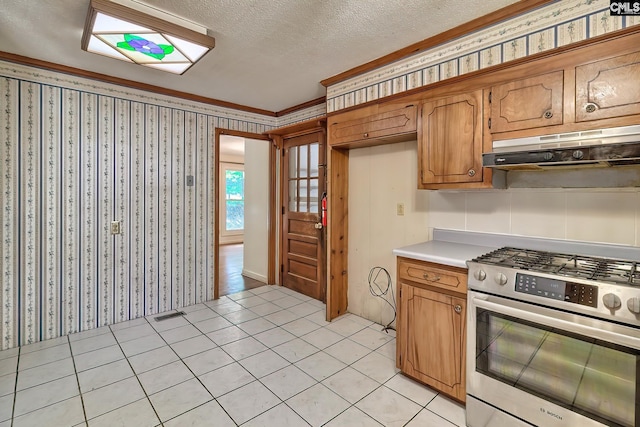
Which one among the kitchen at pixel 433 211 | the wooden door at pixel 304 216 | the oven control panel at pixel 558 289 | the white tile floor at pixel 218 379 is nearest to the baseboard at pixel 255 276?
the wooden door at pixel 304 216

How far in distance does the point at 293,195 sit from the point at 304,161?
483 mm

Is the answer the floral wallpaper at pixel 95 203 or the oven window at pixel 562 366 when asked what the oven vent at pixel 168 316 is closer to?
the floral wallpaper at pixel 95 203

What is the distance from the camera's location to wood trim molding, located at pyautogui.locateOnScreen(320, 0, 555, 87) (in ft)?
5.93

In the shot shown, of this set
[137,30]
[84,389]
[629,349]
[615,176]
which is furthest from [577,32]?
[84,389]

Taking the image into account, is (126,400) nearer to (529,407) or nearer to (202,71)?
(529,407)

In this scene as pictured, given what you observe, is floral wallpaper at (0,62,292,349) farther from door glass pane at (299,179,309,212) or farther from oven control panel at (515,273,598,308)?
oven control panel at (515,273,598,308)

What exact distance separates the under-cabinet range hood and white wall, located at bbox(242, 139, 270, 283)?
3127 millimetres

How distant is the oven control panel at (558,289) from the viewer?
4.36 feet

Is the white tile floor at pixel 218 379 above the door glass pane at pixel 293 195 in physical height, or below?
below

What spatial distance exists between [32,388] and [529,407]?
2972 mm

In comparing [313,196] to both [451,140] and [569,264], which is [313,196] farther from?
[569,264]

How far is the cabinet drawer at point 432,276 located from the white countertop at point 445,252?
54 millimetres

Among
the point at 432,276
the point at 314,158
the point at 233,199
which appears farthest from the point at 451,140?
the point at 233,199

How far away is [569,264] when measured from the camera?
162 centimetres
